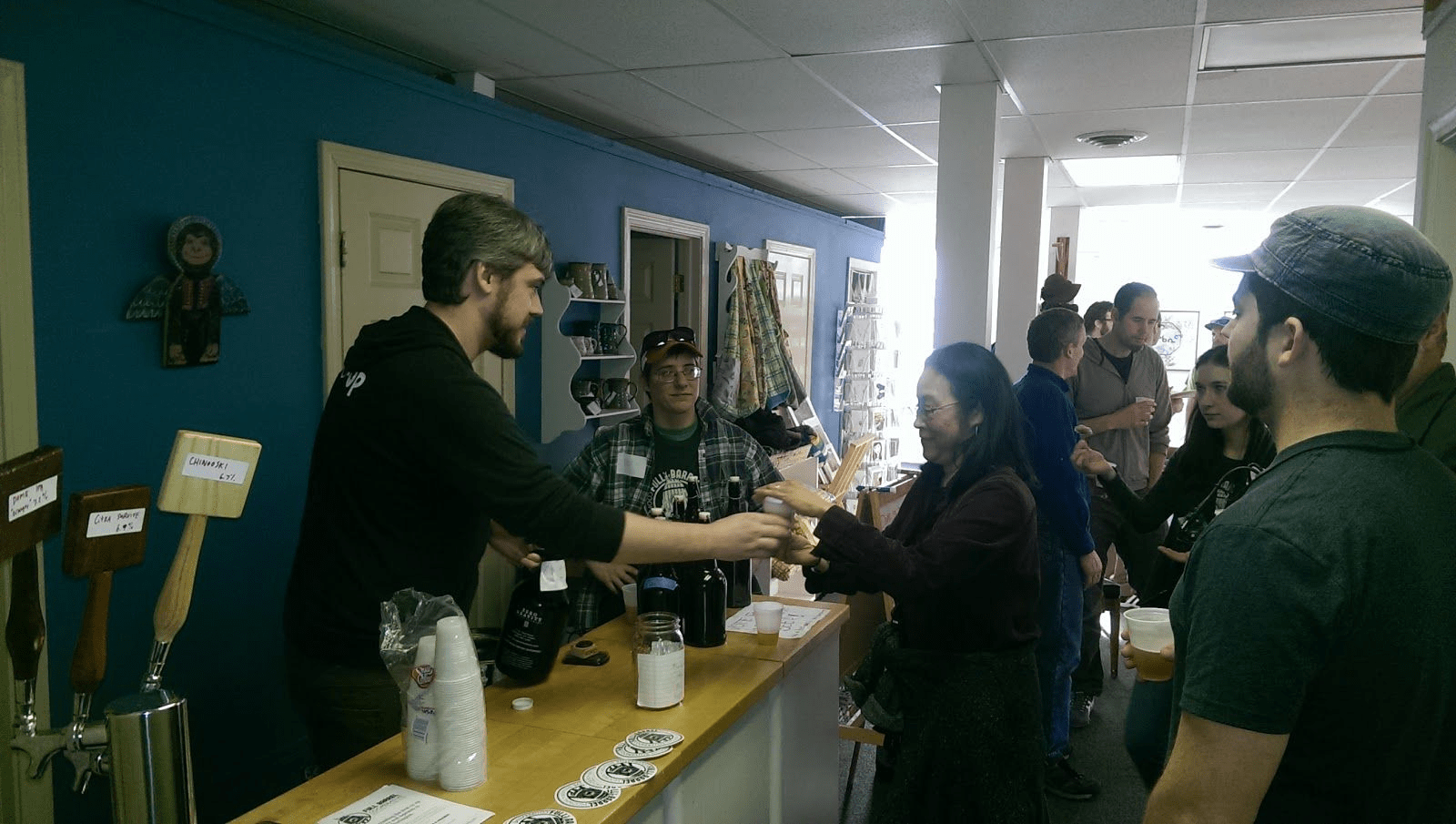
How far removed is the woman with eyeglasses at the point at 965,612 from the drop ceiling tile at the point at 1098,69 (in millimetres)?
1771

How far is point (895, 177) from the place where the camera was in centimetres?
612

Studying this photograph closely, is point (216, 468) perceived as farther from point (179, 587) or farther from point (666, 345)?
point (666, 345)

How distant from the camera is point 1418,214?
2.69 m

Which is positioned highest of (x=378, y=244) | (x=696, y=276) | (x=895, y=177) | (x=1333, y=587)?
(x=895, y=177)

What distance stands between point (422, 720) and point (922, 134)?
415 centimetres

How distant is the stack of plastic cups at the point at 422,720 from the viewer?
1.36 meters

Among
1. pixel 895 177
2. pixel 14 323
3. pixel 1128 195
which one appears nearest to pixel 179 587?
pixel 14 323

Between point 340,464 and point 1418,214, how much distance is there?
307 centimetres

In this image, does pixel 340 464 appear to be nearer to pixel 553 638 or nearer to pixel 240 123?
pixel 553 638

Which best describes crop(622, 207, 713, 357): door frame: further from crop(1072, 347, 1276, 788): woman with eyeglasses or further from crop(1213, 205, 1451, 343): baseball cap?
crop(1213, 205, 1451, 343): baseball cap

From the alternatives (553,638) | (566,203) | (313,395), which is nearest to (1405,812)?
(553,638)

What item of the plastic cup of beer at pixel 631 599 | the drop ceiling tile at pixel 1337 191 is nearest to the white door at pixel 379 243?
the plastic cup of beer at pixel 631 599

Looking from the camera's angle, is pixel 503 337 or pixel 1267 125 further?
pixel 1267 125

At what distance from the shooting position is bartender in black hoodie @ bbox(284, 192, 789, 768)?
1621 mm
